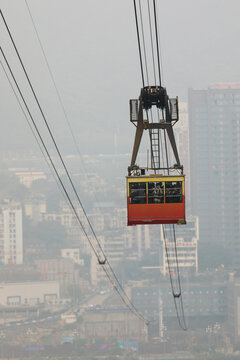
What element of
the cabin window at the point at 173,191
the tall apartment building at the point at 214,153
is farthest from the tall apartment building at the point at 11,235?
the cabin window at the point at 173,191

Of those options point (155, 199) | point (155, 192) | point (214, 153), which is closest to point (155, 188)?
point (155, 192)

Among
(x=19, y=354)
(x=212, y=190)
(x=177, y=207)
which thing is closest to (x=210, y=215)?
(x=212, y=190)

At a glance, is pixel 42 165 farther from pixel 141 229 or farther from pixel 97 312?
pixel 97 312

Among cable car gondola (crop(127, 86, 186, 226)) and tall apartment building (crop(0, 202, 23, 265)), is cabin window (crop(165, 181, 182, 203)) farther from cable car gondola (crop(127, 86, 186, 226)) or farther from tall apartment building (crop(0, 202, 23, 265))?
tall apartment building (crop(0, 202, 23, 265))

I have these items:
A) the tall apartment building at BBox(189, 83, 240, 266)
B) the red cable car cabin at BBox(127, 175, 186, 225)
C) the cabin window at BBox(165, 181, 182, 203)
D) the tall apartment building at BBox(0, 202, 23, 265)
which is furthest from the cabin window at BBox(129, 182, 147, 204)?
the tall apartment building at BBox(189, 83, 240, 266)

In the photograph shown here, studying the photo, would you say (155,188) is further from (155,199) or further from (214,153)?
(214,153)

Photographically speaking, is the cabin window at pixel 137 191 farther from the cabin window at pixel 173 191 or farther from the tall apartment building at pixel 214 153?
the tall apartment building at pixel 214 153

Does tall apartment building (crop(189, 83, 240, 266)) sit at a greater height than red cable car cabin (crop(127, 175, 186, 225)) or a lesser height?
greater
